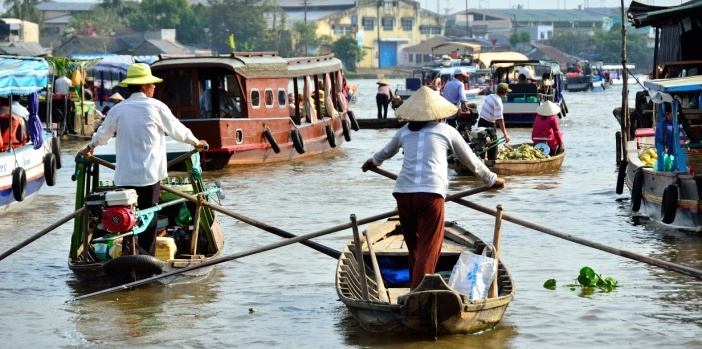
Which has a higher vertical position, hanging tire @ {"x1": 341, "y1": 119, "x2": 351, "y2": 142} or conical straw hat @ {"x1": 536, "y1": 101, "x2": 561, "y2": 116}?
conical straw hat @ {"x1": 536, "y1": 101, "x2": 561, "y2": 116}

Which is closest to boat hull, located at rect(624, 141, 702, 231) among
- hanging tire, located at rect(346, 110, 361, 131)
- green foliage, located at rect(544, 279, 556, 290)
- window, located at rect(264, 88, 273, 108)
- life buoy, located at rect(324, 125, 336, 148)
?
green foliage, located at rect(544, 279, 556, 290)

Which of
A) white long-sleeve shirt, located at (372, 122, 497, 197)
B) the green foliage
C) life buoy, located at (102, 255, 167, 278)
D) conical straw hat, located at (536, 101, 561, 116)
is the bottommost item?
the green foliage

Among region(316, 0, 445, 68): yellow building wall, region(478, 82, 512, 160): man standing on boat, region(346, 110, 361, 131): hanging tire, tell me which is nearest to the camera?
region(478, 82, 512, 160): man standing on boat

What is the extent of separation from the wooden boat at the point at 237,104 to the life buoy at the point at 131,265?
10779 millimetres

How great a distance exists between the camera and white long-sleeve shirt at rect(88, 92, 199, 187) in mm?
9922

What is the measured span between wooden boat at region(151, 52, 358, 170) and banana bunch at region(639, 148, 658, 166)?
7474 mm

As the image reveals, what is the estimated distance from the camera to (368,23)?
364ft

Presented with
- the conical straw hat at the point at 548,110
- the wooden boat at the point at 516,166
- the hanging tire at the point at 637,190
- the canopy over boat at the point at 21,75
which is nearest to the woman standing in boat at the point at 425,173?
the hanging tire at the point at 637,190

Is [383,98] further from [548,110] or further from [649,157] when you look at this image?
[649,157]

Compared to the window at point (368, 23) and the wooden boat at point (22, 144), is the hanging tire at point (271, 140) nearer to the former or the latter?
the wooden boat at point (22, 144)

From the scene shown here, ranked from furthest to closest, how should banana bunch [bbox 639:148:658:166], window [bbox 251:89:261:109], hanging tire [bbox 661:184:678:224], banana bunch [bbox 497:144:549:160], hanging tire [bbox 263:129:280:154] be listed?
hanging tire [bbox 263:129:280:154] → window [bbox 251:89:261:109] → banana bunch [bbox 497:144:549:160] → banana bunch [bbox 639:148:658:166] → hanging tire [bbox 661:184:678:224]

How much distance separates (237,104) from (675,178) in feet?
35.1

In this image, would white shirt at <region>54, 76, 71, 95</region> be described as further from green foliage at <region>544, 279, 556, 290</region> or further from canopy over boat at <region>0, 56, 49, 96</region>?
green foliage at <region>544, 279, 556, 290</region>

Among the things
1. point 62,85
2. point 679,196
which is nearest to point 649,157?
point 679,196
